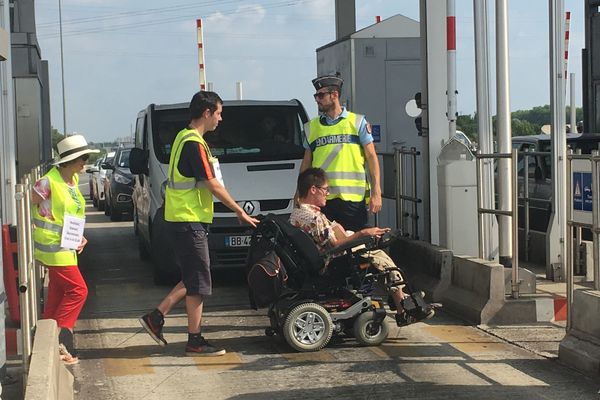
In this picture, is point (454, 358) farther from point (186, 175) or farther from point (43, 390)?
point (43, 390)

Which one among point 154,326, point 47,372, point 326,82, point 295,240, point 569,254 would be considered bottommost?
point 154,326

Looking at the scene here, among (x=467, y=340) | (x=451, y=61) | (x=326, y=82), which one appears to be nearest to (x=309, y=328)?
(x=467, y=340)

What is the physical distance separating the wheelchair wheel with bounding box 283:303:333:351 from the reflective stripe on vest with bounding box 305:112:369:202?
4.08 ft

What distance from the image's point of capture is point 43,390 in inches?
202

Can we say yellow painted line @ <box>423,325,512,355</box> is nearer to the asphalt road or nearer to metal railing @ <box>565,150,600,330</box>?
the asphalt road

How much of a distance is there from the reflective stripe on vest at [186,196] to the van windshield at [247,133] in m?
4.03

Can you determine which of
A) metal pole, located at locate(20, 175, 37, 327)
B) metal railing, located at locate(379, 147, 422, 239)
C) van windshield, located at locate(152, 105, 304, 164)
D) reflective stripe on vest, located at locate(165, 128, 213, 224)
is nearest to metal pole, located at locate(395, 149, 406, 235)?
metal railing, located at locate(379, 147, 422, 239)

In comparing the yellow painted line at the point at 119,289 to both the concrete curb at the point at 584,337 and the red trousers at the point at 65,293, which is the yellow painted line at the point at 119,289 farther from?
the concrete curb at the point at 584,337

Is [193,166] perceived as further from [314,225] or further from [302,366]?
[302,366]

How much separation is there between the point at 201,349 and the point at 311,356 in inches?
32.5

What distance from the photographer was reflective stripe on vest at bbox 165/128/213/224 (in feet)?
25.8

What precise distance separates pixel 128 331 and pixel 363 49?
21.9 feet

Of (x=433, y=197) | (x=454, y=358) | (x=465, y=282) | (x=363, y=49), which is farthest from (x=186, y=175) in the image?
(x=363, y=49)

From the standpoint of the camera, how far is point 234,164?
11938 mm
